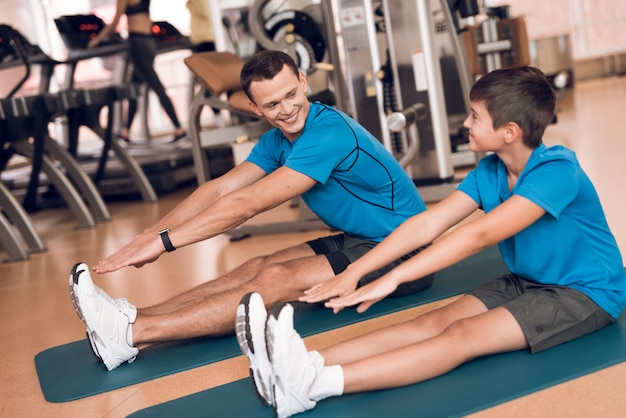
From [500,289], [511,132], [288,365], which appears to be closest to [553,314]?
[500,289]

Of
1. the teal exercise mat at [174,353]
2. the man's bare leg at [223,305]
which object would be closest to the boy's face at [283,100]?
the man's bare leg at [223,305]

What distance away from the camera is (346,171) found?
231 centimetres

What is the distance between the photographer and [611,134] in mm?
5617

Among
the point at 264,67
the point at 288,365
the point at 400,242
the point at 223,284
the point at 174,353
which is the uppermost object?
the point at 264,67

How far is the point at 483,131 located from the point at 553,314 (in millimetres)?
471

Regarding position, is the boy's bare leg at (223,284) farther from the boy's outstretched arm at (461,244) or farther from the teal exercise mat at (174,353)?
the boy's outstretched arm at (461,244)

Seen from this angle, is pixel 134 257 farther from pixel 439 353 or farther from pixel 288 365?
pixel 439 353

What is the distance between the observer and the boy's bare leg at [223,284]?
2.39 metres

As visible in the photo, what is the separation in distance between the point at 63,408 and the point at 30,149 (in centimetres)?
317

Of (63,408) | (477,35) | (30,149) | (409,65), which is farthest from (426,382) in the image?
(477,35)

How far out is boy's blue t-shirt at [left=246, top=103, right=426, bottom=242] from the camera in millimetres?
2205

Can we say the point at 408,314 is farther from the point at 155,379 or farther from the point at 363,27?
the point at 363,27

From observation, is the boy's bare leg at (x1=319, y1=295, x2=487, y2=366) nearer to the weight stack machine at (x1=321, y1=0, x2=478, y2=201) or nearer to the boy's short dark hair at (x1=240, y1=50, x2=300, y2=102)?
the boy's short dark hair at (x1=240, y1=50, x2=300, y2=102)

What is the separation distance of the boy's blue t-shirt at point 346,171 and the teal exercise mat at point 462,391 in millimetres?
664
